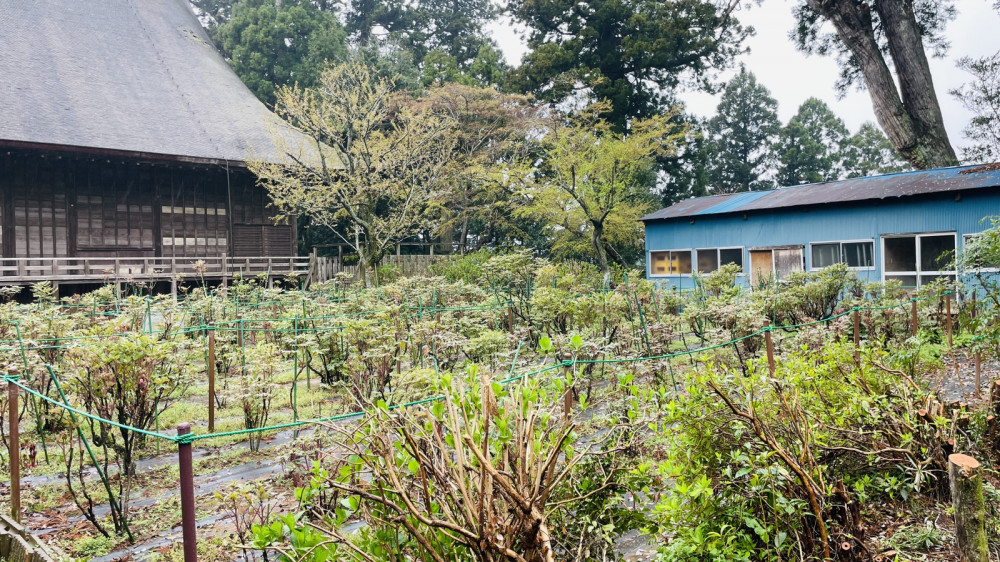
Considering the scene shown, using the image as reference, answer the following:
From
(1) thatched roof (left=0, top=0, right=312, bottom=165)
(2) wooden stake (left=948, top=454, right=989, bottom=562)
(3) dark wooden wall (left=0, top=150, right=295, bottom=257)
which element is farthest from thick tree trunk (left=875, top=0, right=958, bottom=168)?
(3) dark wooden wall (left=0, top=150, right=295, bottom=257)

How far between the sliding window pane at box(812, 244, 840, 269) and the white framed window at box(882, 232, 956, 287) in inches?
38.9

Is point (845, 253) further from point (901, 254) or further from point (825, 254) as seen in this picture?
point (901, 254)

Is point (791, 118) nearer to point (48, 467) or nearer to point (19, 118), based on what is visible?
point (19, 118)

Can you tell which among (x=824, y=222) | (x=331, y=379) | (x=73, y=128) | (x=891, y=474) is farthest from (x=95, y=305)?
(x=824, y=222)

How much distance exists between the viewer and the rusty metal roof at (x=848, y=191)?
11.5 metres

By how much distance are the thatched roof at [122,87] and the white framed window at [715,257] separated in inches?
489

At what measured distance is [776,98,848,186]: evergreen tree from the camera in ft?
115

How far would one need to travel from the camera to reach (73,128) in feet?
49.8

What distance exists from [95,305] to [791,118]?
38342mm

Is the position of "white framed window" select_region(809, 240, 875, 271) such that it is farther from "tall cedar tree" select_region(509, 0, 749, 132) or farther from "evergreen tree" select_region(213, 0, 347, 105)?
"evergreen tree" select_region(213, 0, 347, 105)

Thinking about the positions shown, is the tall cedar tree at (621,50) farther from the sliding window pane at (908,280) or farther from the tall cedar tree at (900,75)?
the sliding window pane at (908,280)

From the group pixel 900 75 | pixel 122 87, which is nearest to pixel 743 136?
pixel 900 75

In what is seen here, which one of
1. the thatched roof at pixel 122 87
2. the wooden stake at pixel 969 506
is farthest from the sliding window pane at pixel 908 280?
the thatched roof at pixel 122 87

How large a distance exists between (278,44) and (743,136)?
26.5 meters
